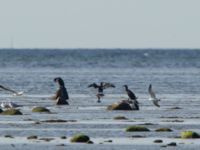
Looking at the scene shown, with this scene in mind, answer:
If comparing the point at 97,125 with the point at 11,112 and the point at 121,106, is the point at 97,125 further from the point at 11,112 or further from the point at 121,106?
the point at 121,106

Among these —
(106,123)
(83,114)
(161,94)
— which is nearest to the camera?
(106,123)

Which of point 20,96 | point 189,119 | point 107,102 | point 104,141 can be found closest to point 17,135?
point 104,141

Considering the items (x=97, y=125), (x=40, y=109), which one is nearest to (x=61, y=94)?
(x=40, y=109)

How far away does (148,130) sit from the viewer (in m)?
35.7

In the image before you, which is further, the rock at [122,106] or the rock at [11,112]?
the rock at [122,106]

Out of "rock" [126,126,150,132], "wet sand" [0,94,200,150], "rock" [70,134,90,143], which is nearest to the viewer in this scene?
"wet sand" [0,94,200,150]

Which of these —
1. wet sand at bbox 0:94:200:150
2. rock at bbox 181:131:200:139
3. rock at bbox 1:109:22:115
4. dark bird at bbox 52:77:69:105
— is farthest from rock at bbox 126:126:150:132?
dark bird at bbox 52:77:69:105

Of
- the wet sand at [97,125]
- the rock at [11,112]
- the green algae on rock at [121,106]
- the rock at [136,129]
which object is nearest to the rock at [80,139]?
the wet sand at [97,125]

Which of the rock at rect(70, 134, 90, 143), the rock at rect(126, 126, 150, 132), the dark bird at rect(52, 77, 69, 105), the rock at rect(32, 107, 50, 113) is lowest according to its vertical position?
the rock at rect(70, 134, 90, 143)

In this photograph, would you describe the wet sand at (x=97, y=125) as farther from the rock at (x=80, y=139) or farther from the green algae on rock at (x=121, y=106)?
the green algae on rock at (x=121, y=106)

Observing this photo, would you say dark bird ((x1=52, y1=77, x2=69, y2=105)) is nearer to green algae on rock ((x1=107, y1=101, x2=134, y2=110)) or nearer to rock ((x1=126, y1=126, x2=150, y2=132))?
green algae on rock ((x1=107, y1=101, x2=134, y2=110))

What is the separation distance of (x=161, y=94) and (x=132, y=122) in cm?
2143

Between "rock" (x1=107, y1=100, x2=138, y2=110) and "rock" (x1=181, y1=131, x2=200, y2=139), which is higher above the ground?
"rock" (x1=107, y1=100, x2=138, y2=110)

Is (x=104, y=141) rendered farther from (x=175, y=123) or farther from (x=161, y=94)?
(x=161, y=94)
